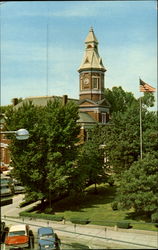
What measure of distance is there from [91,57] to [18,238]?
1173 inches

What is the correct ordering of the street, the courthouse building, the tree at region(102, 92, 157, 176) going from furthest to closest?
the courthouse building → the tree at region(102, 92, 157, 176) → the street

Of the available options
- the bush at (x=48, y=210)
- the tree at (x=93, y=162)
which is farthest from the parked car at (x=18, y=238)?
the tree at (x=93, y=162)

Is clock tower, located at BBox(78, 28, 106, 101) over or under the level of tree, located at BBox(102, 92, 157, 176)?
over

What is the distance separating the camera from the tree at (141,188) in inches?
520

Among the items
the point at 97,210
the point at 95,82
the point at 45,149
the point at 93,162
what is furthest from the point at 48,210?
the point at 95,82

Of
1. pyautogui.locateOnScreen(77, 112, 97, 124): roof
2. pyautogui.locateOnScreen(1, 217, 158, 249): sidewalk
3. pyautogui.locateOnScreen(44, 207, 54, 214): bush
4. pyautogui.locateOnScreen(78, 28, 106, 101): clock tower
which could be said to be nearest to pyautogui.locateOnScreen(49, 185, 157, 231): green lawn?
pyautogui.locateOnScreen(44, 207, 54, 214): bush

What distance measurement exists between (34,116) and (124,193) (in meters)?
6.76

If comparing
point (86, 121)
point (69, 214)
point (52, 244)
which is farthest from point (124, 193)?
point (86, 121)

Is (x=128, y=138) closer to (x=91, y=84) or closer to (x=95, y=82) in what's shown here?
(x=91, y=84)

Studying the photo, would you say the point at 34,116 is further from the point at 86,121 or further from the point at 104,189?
the point at 86,121

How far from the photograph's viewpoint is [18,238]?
9.69m

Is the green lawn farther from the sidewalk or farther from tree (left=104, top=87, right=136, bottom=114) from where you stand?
tree (left=104, top=87, right=136, bottom=114)

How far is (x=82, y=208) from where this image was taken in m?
17.4

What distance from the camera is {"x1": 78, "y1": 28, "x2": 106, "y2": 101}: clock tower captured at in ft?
120
